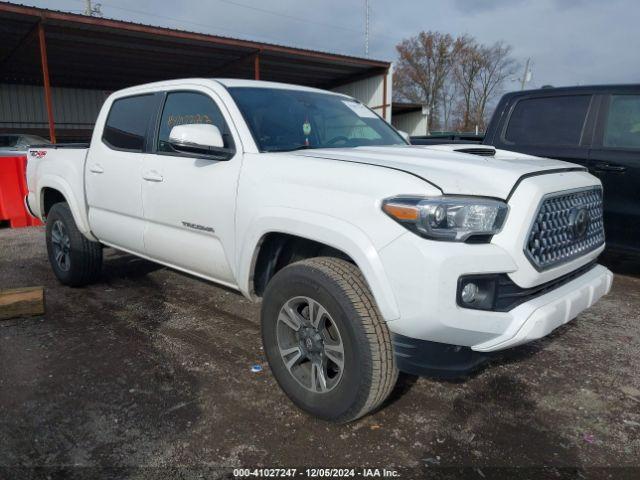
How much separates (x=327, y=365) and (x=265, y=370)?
75cm

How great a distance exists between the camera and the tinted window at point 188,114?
3.28 m

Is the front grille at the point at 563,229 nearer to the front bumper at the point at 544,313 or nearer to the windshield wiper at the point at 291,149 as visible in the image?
the front bumper at the point at 544,313

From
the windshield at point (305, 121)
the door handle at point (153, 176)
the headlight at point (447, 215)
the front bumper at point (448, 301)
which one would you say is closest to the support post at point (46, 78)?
the door handle at point (153, 176)

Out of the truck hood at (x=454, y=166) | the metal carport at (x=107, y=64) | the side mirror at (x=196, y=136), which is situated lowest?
the truck hood at (x=454, y=166)

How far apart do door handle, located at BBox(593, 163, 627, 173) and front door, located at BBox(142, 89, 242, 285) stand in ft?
11.4

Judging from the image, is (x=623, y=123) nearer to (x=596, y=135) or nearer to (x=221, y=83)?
(x=596, y=135)

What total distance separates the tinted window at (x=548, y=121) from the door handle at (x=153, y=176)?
11.9ft

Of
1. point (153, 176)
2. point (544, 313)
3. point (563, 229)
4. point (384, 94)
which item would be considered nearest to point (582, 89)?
point (563, 229)

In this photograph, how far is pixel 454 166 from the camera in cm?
245

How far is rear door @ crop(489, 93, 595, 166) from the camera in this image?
4758mm

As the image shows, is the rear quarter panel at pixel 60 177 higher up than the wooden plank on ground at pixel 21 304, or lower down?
higher up

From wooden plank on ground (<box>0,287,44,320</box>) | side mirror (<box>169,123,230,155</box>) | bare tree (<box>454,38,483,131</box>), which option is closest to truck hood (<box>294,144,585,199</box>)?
side mirror (<box>169,123,230,155</box>)

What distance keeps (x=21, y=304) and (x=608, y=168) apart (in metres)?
5.27

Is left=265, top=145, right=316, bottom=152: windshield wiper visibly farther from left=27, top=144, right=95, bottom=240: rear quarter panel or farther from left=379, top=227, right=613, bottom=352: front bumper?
left=27, top=144, right=95, bottom=240: rear quarter panel
